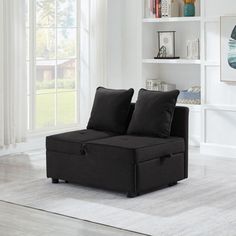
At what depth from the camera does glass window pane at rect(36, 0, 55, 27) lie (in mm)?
8016

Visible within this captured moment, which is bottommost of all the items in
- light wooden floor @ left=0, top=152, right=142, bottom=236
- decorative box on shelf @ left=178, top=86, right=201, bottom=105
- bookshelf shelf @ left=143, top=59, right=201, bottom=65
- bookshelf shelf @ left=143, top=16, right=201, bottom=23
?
light wooden floor @ left=0, top=152, right=142, bottom=236

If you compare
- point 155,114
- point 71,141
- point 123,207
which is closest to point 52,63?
point 71,141

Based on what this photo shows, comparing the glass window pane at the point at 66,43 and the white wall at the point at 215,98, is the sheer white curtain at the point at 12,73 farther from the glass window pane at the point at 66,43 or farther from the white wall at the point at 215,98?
the white wall at the point at 215,98

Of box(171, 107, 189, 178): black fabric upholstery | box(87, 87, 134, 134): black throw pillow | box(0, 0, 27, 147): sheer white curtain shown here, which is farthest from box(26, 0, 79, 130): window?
box(171, 107, 189, 178): black fabric upholstery

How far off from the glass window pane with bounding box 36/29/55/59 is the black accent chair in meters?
2.11

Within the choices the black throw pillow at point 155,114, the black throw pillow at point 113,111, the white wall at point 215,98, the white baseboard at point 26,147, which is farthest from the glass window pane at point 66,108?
the black throw pillow at point 155,114

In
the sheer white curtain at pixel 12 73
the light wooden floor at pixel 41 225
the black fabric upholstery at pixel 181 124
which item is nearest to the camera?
the light wooden floor at pixel 41 225

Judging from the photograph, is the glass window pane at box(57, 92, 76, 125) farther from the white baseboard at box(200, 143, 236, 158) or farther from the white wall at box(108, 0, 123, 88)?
the white baseboard at box(200, 143, 236, 158)

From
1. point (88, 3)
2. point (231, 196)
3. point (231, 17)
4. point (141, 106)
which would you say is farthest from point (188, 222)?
point (88, 3)

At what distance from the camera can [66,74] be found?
27.8 feet

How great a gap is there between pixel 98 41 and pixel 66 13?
1.83 feet

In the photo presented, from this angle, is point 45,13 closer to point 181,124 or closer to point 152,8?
point 152,8

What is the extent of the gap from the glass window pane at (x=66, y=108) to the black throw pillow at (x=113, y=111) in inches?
80.1

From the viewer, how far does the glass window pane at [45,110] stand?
813cm
